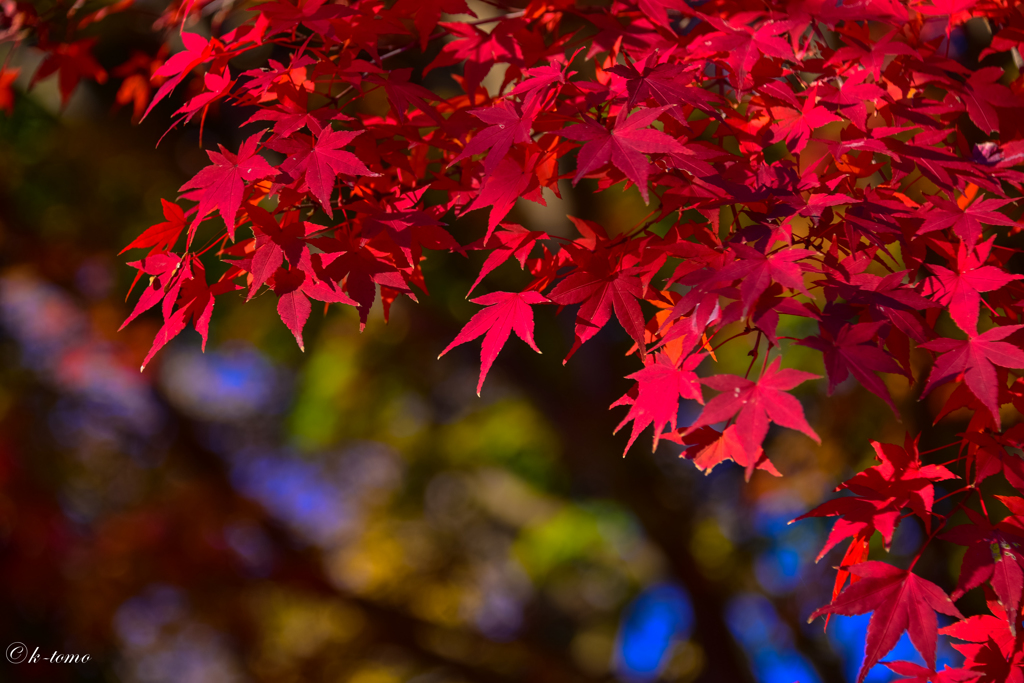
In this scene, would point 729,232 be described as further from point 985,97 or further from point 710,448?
point 985,97

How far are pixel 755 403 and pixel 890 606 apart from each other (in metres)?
0.40

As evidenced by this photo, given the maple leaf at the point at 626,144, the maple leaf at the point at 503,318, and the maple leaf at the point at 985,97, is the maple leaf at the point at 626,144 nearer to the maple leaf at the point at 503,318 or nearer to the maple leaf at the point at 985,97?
the maple leaf at the point at 503,318

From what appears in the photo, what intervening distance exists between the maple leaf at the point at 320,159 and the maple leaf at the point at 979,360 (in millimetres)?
876

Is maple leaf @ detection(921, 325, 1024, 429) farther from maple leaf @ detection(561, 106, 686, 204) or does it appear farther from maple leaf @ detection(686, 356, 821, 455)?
maple leaf @ detection(561, 106, 686, 204)

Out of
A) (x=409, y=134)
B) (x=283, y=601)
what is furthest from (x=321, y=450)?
(x=409, y=134)

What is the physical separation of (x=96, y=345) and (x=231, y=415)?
1.68 m

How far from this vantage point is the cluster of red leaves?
35.2 inches

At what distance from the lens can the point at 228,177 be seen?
3.40 feet

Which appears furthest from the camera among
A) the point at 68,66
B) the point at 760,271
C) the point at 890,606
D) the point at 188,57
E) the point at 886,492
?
the point at 68,66

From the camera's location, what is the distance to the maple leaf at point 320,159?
0.98 m

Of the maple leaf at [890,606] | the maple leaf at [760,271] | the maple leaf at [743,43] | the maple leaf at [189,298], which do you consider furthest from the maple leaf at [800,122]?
the maple leaf at [189,298]

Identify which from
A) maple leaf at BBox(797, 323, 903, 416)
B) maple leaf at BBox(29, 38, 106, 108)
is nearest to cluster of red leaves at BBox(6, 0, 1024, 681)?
maple leaf at BBox(797, 323, 903, 416)

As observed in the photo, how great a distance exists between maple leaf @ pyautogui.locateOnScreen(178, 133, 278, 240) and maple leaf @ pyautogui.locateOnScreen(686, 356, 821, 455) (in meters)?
0.73

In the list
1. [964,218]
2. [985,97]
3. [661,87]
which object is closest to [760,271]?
[661,87]
